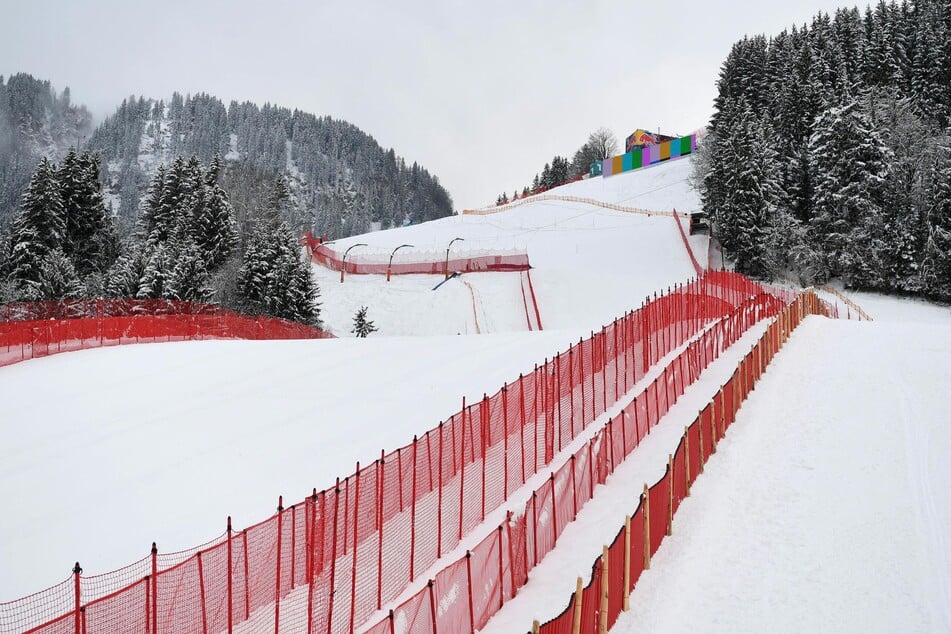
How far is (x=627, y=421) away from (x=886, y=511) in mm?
5257

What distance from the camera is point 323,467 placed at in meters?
14.9

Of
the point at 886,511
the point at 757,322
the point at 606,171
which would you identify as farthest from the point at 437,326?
the point at 606,171

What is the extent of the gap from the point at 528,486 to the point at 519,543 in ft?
12.5

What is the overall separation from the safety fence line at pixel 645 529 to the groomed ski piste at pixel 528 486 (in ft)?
0.95

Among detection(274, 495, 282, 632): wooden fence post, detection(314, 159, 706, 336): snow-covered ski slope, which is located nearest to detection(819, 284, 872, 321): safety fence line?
detection(314, 159, 706, 336): snow-covered ski slope

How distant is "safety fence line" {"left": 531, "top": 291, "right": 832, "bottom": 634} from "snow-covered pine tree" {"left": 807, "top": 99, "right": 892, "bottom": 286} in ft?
96.3

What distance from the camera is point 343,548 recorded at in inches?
389

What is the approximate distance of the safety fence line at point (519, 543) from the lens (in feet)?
24.4

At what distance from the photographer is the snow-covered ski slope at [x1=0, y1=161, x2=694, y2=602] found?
12312 millimetres

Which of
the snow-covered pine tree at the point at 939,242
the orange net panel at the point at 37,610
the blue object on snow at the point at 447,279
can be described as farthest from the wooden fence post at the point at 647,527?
the snow-covered pine tree at the point at 939,242

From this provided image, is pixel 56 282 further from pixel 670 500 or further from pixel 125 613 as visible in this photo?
pixel 670 500

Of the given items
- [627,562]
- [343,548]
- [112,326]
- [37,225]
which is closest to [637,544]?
[627,562]

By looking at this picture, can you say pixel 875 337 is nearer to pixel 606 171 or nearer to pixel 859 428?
pixel 859 428

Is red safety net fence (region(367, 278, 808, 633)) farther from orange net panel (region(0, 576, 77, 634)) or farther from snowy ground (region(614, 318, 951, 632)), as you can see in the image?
orange net panel (region(0, 576, 77, 634))
